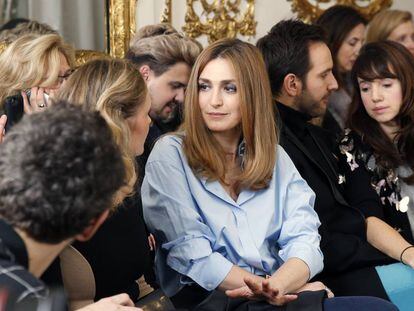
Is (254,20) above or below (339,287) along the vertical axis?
above

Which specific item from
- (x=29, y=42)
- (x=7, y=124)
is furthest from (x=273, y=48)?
(x=7, y=124)

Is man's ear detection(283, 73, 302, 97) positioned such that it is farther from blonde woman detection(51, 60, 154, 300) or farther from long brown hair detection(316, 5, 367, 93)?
blonde woman detection(51, 60, 154, 300)

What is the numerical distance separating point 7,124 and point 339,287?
126 cm

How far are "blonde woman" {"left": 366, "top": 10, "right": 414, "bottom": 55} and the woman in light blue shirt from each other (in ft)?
6.18

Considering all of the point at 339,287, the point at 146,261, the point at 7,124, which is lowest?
the point at 339,287

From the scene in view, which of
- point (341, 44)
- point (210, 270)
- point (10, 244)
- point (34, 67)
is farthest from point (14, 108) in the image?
point (341, 44)

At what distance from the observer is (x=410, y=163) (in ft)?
10.8

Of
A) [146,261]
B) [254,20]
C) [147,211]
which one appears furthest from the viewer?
[254,20]

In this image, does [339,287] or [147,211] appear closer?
[147,211]

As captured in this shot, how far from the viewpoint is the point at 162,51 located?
3.55 m

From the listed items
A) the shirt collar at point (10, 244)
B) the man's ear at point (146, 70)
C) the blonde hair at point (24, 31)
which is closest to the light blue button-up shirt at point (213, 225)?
the man's ear at point (146, 70)

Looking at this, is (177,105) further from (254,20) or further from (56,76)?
(254,20)

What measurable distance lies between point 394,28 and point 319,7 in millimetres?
443

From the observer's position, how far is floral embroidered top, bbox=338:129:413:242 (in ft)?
10.6
